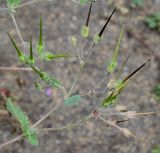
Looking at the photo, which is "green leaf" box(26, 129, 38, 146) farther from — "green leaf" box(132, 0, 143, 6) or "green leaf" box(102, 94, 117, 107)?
"green leaf" box(132, 0, 143, 6)

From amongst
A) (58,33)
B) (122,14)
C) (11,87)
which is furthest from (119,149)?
(122,14)

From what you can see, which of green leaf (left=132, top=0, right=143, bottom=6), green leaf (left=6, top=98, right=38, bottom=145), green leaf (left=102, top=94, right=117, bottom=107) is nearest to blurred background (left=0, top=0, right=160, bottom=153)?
green leaf (left=132, top=0, right=143, bottom=6)

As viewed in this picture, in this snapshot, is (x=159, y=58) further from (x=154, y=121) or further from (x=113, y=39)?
(x=154, y=121)

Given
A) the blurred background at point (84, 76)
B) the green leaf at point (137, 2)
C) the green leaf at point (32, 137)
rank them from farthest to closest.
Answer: the green leaf at point (137, 2)
the blurred background at point (84, 76)
the green leaf at point (32, 137)

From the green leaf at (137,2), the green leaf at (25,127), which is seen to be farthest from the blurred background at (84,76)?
the green leaf at (25,127)

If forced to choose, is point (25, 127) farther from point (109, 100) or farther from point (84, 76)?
point (84, 76)

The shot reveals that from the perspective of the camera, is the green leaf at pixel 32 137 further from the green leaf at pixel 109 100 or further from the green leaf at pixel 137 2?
the green leaf at pixel 137 2

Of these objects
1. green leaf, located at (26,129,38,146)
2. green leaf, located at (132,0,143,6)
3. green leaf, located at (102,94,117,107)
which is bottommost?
green leaf, located at (26,129,38,146)

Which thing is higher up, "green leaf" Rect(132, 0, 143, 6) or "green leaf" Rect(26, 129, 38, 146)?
"green leaf" Rect(132, 0, 143, 6)
